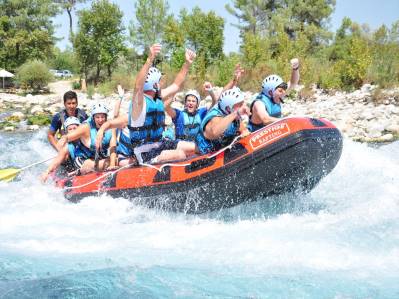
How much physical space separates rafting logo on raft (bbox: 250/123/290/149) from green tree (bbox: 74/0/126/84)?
25.3 m

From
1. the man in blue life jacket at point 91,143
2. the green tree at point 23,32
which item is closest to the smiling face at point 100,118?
the man in blue life jacket at point 91,143

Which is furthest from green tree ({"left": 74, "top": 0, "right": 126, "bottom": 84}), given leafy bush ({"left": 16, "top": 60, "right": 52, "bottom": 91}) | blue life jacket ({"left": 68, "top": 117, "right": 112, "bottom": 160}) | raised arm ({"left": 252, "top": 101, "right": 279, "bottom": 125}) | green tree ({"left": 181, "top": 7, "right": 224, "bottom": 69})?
raised arm ({"left": 252, "top": 101, "right": 279, "bottom": 125})

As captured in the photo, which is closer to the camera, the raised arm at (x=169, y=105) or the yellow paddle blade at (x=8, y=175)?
the raised arm at (x=169, y=105)

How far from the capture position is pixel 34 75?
91.8 feet

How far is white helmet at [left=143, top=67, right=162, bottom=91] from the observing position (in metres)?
5.45

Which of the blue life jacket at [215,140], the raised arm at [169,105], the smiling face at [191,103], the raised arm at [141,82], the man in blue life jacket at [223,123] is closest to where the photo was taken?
the raised arm at [141,82]

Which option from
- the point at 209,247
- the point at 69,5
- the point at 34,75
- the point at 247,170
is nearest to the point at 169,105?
the point at 247,170

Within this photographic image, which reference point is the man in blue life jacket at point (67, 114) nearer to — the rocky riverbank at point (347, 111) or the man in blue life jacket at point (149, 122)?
the man in blue life jacket at point (149, 122)

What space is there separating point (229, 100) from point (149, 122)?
3.32 feet

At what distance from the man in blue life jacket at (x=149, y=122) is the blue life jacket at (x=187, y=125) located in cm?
69

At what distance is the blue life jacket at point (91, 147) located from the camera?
21.3 feet

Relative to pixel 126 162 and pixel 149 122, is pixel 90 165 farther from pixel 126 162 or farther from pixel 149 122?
pixel 149 122

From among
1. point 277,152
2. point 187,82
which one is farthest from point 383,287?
point 187,82

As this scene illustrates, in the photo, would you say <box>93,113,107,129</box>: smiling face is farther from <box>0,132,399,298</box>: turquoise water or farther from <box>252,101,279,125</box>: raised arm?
<box>252,101,279,125</box>: raised arm
